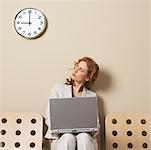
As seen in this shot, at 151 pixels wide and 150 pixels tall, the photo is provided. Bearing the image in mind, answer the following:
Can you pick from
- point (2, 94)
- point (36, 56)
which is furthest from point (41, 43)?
point (2, 94)

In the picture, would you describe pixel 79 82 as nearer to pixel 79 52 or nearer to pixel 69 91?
pixel 69 91

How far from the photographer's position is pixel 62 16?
2.49 meters

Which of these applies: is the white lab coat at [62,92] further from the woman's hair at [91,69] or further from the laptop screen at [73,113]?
the laptop screen at [73,113]

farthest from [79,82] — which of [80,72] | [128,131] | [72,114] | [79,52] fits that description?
[128,131]

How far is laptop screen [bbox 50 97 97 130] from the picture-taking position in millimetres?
2002

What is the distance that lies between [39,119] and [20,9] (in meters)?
0.77

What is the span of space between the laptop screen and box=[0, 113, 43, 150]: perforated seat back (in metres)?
0.37

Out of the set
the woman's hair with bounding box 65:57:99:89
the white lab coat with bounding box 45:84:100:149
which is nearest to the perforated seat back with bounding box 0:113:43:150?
the white lab coat with bounding box 45:84:100:149

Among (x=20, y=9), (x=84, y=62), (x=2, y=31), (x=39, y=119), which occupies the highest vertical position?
(x=20, y=9)

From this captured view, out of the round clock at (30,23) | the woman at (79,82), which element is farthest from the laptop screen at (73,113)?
the round clock at (30,23)

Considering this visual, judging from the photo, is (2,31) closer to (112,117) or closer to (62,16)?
(62,16)

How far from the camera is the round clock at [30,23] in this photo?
2.45 m

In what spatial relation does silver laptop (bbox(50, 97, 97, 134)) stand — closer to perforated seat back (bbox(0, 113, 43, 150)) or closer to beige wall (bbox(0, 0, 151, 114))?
perforated seat back (bbox(0, 113, 43, 150))

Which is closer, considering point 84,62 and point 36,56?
point 84,62
